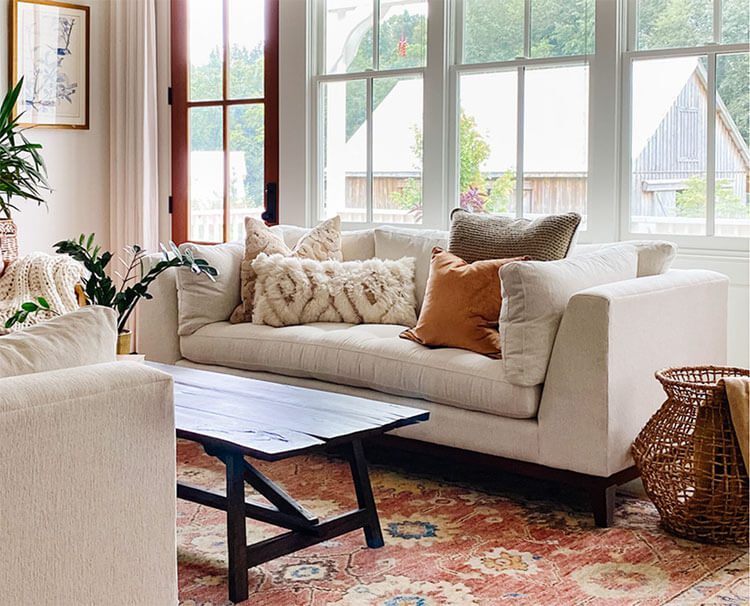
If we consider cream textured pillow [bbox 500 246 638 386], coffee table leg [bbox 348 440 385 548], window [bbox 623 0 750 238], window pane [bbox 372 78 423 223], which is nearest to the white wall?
window pane [bbox 372 78 423 223]

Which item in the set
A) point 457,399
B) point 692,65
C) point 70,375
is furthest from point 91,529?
point 692,65

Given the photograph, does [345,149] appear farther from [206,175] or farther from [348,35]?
[206,175]

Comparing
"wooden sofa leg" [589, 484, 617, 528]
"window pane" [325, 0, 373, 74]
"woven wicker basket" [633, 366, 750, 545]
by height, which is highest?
"window pane" [325, 0, 373, 74]

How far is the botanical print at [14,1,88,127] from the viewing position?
235 inches

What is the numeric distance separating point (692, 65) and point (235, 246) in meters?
2.05

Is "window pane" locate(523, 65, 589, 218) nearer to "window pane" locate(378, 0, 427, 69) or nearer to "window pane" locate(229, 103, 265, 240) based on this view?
"window pane" locate(378, 0, 427, 69)

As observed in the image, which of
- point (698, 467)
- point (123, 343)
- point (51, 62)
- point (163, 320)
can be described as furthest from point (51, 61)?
point (698, 467)

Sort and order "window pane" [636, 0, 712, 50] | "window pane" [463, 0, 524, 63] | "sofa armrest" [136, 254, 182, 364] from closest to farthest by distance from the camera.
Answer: "window pane" [636, 0, 712, 50], "sofa armrest" [136, 254, 182, 364], "window pane" [463, 0, 524, 63]

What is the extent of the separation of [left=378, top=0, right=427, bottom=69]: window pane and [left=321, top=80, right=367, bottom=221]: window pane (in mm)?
223

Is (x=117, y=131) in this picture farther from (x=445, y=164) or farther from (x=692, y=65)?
(x=692, y=65)

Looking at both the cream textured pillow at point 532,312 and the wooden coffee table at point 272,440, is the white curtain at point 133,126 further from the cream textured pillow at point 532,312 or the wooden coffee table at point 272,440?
the cream textured pillow at point 532,312

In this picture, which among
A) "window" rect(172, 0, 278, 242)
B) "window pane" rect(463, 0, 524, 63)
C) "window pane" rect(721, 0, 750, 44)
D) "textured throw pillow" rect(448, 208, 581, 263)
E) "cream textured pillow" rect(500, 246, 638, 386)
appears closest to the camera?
"cream textured pillow" rect(500, 246, 638, 386)

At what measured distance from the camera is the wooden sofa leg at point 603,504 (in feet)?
10.6

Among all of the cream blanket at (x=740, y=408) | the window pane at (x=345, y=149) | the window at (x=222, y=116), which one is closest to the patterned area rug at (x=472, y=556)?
the cream blanket at (x=740, y=408)
